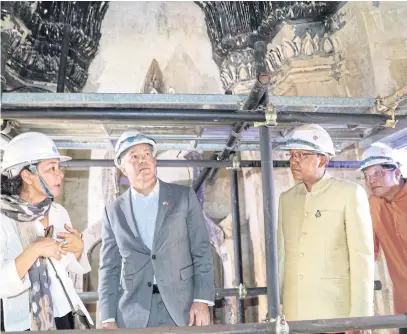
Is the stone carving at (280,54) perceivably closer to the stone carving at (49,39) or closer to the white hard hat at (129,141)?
the stone carving at (49,39)

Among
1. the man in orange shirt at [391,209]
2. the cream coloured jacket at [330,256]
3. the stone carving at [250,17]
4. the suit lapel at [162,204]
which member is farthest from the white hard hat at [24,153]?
the stone carving at [250,17]

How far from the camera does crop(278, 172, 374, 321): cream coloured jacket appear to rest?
1739mm

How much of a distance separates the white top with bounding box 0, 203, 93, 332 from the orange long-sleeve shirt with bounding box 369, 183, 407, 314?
5.45 feet

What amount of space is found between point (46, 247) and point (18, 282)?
0.15 m

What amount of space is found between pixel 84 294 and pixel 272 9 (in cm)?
327

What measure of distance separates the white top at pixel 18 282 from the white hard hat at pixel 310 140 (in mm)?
1177

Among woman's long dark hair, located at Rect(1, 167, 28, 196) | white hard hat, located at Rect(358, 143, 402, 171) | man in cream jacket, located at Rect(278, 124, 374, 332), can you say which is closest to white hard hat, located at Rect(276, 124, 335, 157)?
man in cream jacket, located at Rect(278, 124, 374, 332)

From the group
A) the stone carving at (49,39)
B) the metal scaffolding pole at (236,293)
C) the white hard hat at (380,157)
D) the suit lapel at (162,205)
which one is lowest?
the metal scaffolding pole at (236,293)

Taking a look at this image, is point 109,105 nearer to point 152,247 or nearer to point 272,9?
point 152,247

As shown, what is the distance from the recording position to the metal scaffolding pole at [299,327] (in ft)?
4.27

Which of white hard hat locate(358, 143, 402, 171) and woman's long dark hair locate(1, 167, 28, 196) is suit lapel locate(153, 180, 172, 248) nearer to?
woman's long dark hair locate(1, 167, 28, 196)

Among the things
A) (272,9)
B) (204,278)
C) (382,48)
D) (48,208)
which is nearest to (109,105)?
(48,208)

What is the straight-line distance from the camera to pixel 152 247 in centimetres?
176

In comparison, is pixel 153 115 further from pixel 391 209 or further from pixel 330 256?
pixel 391 209
